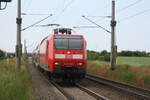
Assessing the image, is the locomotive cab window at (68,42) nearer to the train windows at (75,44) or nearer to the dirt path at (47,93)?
the train windows at (75,44)

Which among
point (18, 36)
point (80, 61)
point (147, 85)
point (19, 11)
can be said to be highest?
point (19, 11)

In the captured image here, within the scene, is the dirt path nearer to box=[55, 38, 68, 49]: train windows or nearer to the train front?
the train front

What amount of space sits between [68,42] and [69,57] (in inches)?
39.6

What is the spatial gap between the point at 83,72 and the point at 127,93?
407 cm

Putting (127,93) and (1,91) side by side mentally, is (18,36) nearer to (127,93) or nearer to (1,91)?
(127,93)

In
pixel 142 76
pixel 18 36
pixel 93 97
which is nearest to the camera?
pixel 93 97

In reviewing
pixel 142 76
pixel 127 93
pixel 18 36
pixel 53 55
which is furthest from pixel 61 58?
pixel 18 36

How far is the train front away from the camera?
18.6 meters

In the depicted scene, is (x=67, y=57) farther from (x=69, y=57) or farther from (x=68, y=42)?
(x=68, y=42)

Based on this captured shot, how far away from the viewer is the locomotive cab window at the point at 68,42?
19.1m

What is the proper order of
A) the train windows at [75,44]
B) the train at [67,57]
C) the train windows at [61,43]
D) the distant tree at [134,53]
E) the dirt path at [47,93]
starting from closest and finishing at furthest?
1. the dirt path at [47,93]
2. the train at [67,57]
3. the train windows at [61,43]
4. the train windows at [75,44]
5. the distant tree at [134,53]

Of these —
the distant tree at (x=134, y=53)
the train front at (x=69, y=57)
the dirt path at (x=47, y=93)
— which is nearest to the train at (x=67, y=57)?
the train front at (x=69, y=57)

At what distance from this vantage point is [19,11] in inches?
1034

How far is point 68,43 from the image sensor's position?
19.2 metres
